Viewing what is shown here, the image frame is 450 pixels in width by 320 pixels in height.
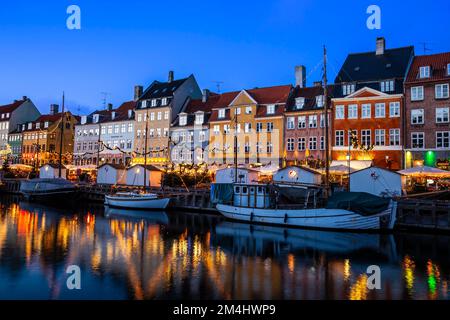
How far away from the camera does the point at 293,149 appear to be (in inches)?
2046

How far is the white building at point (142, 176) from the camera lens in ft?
166

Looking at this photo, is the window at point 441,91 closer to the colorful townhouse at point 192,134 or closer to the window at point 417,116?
the window at point 417,116

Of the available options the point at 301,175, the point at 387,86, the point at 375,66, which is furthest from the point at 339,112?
the point at 301,175

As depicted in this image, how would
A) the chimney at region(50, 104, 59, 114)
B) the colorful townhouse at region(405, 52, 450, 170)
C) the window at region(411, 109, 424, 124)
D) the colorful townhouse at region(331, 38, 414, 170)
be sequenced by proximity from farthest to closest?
1. the chimney at region(50, 104, 59, 114)
2. the colorful townhouse at region(331, 38, 414, 170)
3. the window at region(411, 109, 424, 124)
4. the colorful townhouse at region(405, 52, 450, 170)

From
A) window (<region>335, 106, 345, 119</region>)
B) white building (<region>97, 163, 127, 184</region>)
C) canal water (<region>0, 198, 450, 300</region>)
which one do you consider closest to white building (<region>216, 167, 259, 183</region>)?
window (<region>335, 106, 345, 119</region>)

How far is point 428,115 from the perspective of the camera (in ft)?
142

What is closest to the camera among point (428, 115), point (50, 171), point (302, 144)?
point (428, 115)

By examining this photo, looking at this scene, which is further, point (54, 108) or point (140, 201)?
point (54, 108)

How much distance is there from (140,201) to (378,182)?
2283 cm

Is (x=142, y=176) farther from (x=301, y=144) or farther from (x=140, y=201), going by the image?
(x=301, y=144)

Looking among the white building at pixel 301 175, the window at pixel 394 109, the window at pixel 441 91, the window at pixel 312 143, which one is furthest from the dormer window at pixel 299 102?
the window at pixel 441 91

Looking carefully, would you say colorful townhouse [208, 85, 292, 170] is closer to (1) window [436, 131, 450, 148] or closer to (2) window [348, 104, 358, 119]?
(2) window [348, 104, 358, 119]

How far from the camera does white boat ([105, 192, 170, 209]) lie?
4103cm

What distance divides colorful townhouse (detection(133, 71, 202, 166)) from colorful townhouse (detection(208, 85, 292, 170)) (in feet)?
28.0
